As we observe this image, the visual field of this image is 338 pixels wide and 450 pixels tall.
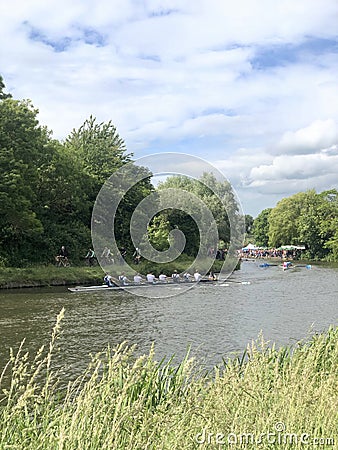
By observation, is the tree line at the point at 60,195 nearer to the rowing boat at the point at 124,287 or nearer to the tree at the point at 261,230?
the rowing boat at the point at 124,287

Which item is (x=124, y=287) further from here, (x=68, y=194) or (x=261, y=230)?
(x=261, y=230)

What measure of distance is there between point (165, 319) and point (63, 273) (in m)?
15.8

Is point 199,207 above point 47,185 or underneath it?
underneath

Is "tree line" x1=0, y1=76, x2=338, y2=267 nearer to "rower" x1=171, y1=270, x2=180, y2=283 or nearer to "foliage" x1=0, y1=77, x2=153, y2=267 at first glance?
"foliage" x1=0, y1=77, x2=153, y2=267

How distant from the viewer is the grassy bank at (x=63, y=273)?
3381 centimetres

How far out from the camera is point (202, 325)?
70.4 feet

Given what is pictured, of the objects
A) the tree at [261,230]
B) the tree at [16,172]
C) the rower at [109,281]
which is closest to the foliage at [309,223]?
the tree at [261,230]

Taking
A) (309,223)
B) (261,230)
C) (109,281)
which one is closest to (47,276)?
(109,281)

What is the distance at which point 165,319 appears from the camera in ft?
76.2

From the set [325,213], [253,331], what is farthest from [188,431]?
[325,213]

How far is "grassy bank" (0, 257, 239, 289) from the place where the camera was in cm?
3381

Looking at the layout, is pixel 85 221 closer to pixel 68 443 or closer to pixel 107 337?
pixel 107 337

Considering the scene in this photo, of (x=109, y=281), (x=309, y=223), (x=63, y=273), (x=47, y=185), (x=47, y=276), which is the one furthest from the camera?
(x=309, y=223)

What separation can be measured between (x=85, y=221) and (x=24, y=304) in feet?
68.0
